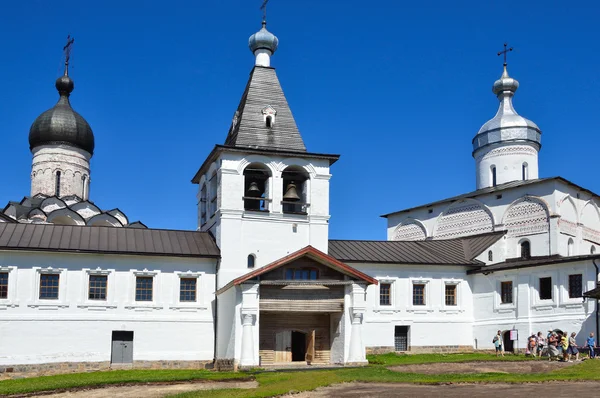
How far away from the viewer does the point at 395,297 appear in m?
32.0

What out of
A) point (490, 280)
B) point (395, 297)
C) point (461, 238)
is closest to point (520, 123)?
point (461, 238)

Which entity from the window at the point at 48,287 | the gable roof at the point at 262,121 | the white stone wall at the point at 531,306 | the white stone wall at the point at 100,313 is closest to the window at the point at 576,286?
the white stone wall at the point at 531,306

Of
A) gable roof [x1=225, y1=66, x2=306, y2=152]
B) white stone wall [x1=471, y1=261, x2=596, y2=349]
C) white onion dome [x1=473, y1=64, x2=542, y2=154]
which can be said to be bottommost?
white stone wall [x1=471, y1=261, x2=596, y2=349]

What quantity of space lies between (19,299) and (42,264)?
4.54 feet

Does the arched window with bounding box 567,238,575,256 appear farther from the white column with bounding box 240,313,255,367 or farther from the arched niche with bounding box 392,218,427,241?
the white column with bounding box 240,313,255,367

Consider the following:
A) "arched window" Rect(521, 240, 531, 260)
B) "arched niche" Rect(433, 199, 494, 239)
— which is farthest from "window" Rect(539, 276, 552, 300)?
"arched niche" Rect(433, 199, 494, 239)

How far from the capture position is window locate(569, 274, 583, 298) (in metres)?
29.2

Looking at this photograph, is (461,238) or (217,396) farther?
(461,238)

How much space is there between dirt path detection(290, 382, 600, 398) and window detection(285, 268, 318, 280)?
843 cm

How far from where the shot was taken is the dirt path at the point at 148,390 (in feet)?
63.0

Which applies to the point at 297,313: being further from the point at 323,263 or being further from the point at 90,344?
the point at 90,344

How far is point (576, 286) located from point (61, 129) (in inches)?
1095

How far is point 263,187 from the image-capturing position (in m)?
30.9

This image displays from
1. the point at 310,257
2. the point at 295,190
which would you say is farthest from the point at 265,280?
the point at 295,190
